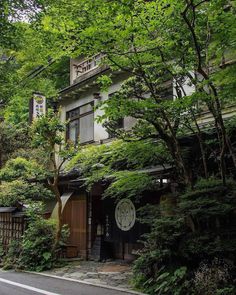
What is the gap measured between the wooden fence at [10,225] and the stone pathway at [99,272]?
341 centimetres

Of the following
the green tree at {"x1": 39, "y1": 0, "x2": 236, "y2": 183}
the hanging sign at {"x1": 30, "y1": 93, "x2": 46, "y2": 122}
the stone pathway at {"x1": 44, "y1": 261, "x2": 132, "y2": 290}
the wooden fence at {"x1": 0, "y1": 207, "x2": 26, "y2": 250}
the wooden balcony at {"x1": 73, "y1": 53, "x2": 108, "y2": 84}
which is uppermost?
the wooden balcony at {"x1": 73, "y1": 53, "x2": 108, "y2": 84}

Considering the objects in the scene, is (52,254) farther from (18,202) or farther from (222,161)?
(222,161)

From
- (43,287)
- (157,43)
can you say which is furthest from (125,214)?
(157,43)

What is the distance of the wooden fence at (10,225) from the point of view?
1948 cm

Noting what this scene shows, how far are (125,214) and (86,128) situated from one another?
25.4 feet

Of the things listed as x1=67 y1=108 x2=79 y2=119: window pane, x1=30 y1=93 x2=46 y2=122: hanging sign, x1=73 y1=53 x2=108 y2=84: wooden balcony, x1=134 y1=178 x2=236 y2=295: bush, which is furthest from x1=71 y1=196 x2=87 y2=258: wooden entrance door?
x1=134 y1=178 x2=236 y2=295: bush

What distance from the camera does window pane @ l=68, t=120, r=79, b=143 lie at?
2431 cm

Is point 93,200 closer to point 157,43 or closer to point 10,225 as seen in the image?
point 10,225

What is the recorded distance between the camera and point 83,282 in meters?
13.3

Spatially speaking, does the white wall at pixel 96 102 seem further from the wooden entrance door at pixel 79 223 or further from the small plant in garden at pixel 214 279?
the small plant in garden at pixel 214 279

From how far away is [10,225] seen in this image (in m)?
20.4

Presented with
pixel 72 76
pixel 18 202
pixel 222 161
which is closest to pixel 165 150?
pixel 222 161

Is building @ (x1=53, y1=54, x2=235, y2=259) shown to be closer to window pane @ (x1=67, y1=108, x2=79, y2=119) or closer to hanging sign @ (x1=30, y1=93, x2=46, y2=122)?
window pane @ (x1=67, y1=108, x2=79, y2=119)

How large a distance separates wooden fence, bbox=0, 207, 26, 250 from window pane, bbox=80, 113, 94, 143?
5.75 meters
